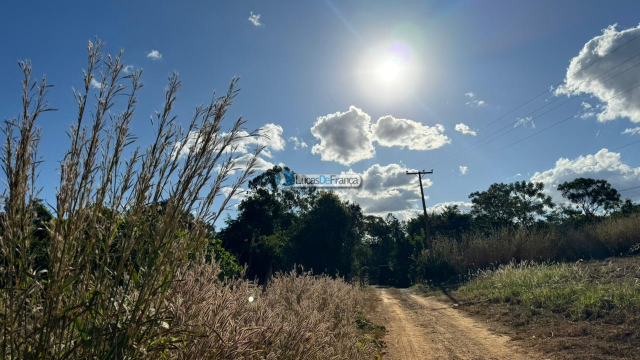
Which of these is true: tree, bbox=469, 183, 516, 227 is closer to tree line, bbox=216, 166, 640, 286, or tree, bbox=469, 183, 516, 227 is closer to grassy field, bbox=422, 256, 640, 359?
tree line, bbox=216, 166, 640, 286

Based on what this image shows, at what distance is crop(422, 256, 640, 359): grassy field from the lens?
5793 millimetres

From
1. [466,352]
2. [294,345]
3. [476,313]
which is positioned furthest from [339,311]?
[476,313]

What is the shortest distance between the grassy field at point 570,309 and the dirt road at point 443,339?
20.2 inches

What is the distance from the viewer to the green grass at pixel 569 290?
7613mm

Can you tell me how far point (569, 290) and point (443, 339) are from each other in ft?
14.4

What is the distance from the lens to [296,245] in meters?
26.3

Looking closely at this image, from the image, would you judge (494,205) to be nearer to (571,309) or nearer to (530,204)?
(530,204)

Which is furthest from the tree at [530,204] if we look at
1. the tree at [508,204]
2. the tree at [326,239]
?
the tree at [326,239]

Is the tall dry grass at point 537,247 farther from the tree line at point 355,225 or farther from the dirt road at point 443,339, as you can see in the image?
the dirt road at point 443,339

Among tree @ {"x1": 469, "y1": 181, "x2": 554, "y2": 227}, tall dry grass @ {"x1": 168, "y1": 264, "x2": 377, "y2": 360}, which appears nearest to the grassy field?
tall dry grass @ {"x1": 168, "y1": 264, "x2": 377, "y2": 360}

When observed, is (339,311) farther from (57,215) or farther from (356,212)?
(356,212)

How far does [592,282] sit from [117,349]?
12.8m

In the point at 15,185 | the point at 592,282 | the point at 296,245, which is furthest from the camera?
the point at 296,245

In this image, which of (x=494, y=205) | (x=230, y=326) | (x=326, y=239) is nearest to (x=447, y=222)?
(x=494, y=205)
